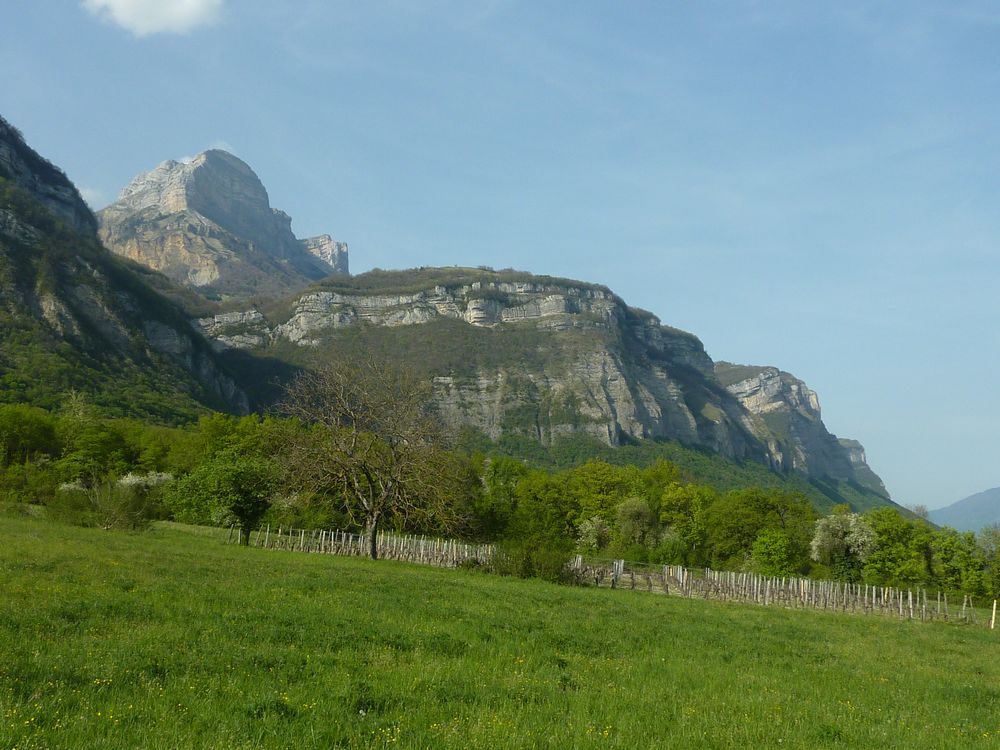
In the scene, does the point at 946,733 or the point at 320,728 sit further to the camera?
the point at 946,733

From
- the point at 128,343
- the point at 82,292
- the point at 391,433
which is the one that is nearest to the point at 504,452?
the point at 128,343

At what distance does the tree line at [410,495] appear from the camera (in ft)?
140

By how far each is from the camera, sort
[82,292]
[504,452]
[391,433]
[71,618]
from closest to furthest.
Result: [71,618]
[391,433]
[82,292]
[504,452]

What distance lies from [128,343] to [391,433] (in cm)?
13504

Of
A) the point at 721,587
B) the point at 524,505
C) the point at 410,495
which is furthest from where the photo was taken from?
the point at 524,505

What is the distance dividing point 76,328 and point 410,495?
119657mm

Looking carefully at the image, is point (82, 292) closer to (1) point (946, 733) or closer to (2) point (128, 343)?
(2) point (128, 343)

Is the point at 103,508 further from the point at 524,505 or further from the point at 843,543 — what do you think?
the point at 843,543

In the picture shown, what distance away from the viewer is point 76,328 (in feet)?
452

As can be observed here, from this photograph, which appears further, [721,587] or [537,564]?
[721,587]

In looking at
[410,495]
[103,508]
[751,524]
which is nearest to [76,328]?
[103,508]

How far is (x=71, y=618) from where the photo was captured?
1174 cm

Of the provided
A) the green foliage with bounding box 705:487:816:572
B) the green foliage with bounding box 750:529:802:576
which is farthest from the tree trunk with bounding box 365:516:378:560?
the green foliage with bounding box 705:487:816:572

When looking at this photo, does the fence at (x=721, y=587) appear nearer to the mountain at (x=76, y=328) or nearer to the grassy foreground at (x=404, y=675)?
the grassy foreground at (x=404, y=675)
